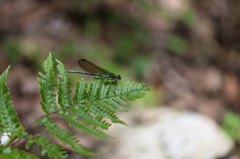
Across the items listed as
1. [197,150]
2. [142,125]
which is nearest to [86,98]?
[197,150]

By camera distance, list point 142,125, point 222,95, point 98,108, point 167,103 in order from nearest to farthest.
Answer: point 98,108, point 142,125, point 167,103, point 222,95

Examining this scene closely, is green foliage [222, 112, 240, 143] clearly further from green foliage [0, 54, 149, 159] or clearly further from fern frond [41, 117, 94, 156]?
fern frond [41, 117, 94, 156]

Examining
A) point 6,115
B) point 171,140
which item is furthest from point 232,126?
point 6,115

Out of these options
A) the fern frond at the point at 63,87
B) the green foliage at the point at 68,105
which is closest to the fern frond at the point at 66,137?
the green foliage at the point at 68,105

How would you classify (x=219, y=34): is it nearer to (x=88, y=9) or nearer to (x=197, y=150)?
(x=88, y=9)

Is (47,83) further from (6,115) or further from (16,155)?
(16,155)

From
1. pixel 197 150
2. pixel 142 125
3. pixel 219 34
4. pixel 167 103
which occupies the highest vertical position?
pixel 219 34

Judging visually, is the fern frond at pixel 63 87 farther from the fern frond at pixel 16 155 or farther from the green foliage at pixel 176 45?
the green foliage at pixel 176 45
